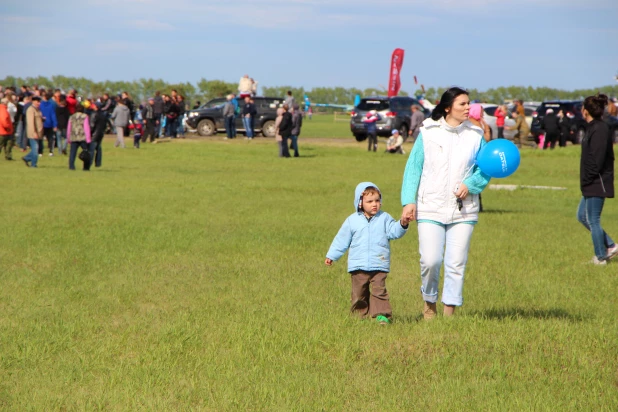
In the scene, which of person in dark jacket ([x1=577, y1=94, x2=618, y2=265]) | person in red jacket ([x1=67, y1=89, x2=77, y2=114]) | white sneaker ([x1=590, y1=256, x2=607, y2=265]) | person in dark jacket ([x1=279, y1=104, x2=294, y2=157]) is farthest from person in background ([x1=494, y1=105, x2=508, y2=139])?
person in dark jacket ([x1=577, y1=94, x2=618, y2=265])

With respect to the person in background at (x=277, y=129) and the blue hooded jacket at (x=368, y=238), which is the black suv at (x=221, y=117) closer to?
the person in background at (x=277, y=129)

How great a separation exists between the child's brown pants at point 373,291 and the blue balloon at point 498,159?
1161 millimetres

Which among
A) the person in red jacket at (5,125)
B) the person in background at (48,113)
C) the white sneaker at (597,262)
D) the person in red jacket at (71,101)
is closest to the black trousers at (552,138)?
the person in red jacket at (71,101)

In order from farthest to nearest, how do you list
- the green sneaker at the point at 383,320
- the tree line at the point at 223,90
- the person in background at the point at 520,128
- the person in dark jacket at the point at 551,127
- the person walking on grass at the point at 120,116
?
the tree line at the point at 223,90
the person in background at the point at 520,128
the person in dark jacket at the point at 551,127
the person walking on grass at the point at 120,116
the green sneaker at the point at 383,320

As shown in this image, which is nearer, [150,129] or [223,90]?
[150,129]

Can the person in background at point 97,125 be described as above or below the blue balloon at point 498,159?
below

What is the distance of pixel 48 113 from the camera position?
29609mm

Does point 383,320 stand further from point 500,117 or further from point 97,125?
point 500,117

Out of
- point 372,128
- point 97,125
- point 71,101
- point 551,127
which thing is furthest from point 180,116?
point 97,125

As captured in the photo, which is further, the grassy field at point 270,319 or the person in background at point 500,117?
the person in background at point 500,117

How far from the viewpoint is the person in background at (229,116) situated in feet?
129

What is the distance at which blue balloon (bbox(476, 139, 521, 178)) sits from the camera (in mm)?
6711

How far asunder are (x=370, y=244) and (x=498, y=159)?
3.94 ft

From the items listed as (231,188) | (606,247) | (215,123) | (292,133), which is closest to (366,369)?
(606,247)
